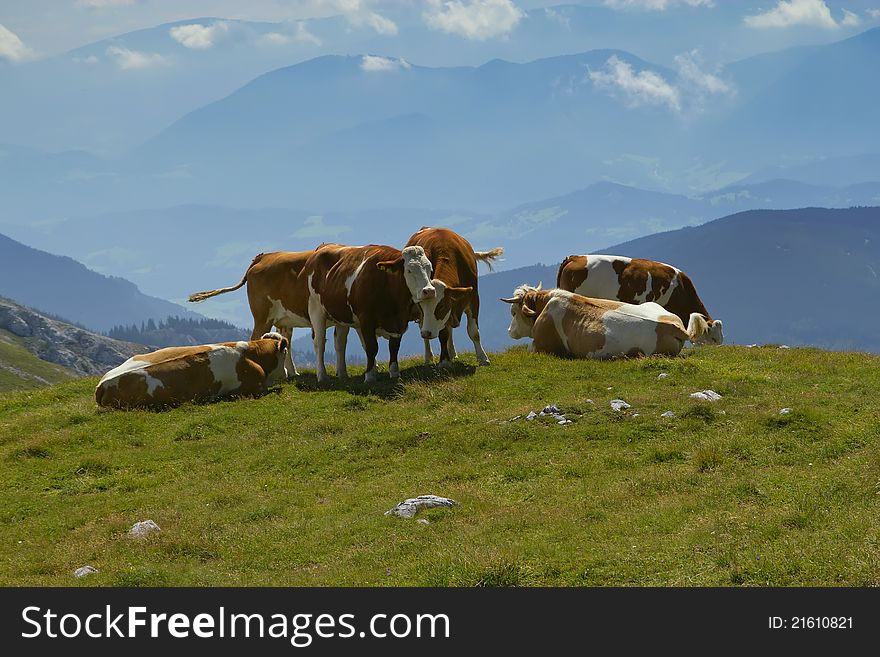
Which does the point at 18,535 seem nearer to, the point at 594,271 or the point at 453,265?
the point at 453,265

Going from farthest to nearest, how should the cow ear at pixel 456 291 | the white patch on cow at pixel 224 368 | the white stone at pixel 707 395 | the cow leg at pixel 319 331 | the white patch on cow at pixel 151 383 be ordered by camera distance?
the cow leg at pixel 319 331 < the cow ear at pixel 456 291 < the white patch on cow at pixel 224 368 < the white patch on cow at pixel 151 383 < the white stone at pixel 707 395

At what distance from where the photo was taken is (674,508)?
37.7 feet

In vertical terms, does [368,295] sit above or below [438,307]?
above

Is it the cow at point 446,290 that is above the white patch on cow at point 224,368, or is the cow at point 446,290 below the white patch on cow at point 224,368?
above

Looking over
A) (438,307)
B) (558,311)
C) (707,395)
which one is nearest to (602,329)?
(558,311)

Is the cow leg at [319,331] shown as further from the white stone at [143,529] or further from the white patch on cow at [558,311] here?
the white stone at [143,529]

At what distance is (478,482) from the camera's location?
13.9m

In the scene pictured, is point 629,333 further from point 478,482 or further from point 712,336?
point 478,482

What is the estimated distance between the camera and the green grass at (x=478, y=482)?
995 cm

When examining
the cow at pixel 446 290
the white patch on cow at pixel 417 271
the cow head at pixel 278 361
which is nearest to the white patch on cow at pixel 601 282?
the cow at pixel 446 290

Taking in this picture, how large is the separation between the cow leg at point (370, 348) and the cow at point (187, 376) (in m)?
2.22

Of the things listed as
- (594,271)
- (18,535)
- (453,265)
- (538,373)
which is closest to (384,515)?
(18,535)

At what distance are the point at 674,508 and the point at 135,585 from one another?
6.11 meters

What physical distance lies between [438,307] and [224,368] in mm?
4863
